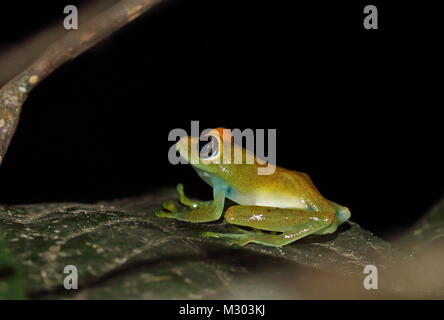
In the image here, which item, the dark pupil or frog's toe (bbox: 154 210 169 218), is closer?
frog's toe (bbox: 154 210 169 218)

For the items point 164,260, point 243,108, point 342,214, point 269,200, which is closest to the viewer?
point 164,260

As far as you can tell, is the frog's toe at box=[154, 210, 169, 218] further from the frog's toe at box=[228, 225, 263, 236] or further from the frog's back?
the frog's back

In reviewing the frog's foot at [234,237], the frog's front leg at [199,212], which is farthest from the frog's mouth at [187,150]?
the frog's foot at [234,237]

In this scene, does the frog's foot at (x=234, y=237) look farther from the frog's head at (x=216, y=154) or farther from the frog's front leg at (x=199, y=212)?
the frog's head at (x=216, y=154)

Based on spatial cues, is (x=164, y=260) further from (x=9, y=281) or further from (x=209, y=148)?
(x=209, y=148)

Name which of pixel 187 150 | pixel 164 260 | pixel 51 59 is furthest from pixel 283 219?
pixel 51 59

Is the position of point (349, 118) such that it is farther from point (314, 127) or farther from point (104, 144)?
point (104, 144)

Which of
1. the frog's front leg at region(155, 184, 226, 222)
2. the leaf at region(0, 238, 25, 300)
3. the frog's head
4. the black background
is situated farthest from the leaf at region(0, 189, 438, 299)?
the black background

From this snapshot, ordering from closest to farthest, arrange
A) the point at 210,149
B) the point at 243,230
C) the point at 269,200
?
the point at 243,230 < the point at 269,200 < the point at 210,149
